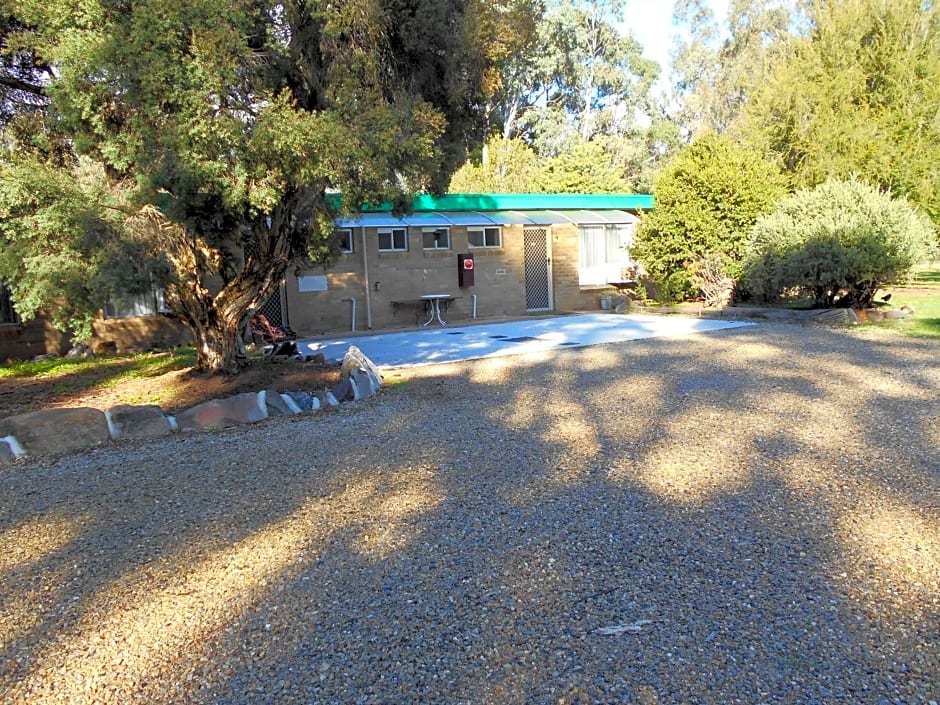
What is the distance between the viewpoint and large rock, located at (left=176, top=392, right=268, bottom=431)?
7.41 metres

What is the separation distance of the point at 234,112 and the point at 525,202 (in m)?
14.0

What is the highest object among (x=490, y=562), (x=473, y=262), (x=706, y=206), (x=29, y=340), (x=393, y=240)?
(x=706, y=206)

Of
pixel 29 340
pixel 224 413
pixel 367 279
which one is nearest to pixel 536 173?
pixel 367 279

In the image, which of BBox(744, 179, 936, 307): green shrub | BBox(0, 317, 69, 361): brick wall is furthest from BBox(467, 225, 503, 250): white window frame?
BBox(0, 317, 69, 361): brick wall

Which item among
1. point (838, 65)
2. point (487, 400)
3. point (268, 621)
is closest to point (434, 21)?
point (487, 400)

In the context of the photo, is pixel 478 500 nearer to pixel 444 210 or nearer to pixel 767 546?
pixel 767 546

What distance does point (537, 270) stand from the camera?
2058 cm

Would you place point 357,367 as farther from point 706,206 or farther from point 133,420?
point 706,206

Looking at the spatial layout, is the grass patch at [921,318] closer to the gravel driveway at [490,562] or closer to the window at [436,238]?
the gravel driveway at [490,562]

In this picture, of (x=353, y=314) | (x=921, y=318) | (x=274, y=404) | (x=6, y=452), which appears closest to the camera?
(x=6, y=452)

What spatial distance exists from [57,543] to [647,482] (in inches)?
144

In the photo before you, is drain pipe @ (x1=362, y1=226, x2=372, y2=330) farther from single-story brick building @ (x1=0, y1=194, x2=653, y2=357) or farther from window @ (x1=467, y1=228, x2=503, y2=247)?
window @ (x1=467, y1=228, x2=503, y2=247)

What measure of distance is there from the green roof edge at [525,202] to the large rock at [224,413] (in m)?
10.2

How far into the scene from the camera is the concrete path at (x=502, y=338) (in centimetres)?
1274
